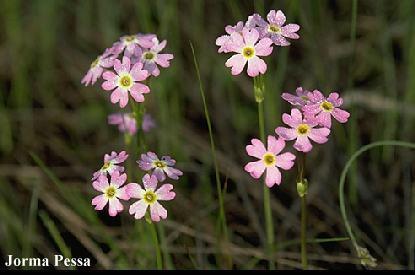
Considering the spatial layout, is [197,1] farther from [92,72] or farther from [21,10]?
[92,72]

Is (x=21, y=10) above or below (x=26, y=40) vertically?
above

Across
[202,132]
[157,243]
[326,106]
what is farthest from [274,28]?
[202,132]

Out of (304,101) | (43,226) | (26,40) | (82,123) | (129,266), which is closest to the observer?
(304,101)

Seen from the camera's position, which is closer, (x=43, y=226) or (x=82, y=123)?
(x=43, y=226)

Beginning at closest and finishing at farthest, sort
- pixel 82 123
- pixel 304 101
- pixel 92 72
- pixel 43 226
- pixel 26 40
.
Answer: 1. pixel 304 101
2. pixel 92 72
3. pixel 43 226
4. pixel 82 123
5. pixel 26 40

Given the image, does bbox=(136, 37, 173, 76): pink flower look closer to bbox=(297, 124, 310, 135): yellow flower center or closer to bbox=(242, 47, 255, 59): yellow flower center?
bbox=(242, 47, 255, 59): yellow flower center

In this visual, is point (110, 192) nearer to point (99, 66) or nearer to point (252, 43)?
point (99, 66)

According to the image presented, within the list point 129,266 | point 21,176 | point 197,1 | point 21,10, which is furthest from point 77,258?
point 21,10

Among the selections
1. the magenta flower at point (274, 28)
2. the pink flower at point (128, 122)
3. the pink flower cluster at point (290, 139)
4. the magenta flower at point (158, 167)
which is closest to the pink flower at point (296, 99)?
the pink flower cluster at point (290, 139)

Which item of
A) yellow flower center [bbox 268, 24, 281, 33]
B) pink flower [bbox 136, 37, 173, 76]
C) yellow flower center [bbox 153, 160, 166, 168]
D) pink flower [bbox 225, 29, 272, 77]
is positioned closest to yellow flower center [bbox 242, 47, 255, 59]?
pink flower [bbox 225, 29, 272, 77]
